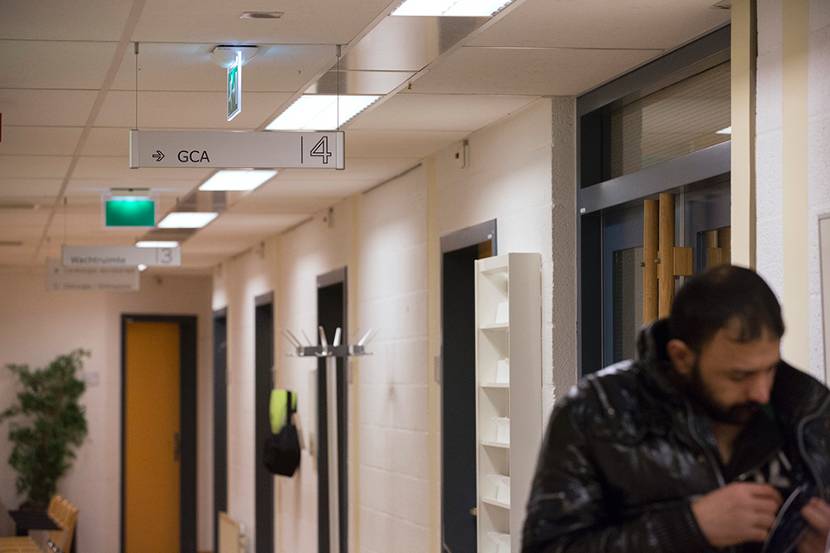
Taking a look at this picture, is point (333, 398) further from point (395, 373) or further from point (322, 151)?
point (322, 151)

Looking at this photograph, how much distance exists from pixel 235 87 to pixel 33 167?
291cm

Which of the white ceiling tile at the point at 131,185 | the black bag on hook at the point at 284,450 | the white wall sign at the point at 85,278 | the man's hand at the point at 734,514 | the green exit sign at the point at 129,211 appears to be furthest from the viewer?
the white wall sign at the point at 85,278

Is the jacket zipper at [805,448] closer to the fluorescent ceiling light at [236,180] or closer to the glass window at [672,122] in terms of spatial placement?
the glass window at [672,122]

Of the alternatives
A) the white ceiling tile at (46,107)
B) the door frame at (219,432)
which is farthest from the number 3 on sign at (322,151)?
the door frame at (219,432)

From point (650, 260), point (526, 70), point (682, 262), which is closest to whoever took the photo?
point (682, 262)

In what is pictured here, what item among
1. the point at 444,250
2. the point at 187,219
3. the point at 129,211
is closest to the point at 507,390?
the point at 444,250

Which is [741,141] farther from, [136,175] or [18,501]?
[18,501]

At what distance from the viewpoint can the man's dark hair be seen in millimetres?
2232

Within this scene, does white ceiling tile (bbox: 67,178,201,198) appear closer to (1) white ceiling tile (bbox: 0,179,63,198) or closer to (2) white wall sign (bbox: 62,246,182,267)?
(1) white ceiling tile (bbox: 0,179,63,198)

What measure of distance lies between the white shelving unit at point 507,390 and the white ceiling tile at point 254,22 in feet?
5.29

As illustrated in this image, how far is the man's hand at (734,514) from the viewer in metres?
2.18

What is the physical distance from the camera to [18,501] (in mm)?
15438

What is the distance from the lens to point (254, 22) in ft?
15.8

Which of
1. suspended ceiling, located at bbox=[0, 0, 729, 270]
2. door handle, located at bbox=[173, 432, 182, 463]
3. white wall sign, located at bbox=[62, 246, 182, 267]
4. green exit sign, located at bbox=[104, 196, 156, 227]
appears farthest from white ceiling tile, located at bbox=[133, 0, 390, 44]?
door handle, located at bbox=[173, 432, 182, 463]
